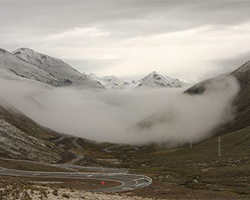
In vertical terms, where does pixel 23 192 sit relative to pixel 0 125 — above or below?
below

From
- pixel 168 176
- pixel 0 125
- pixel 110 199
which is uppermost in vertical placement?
pixel 0 125

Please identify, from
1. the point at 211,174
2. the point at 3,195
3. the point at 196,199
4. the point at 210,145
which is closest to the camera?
the point at 3,195

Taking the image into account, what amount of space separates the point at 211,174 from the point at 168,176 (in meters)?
14.2

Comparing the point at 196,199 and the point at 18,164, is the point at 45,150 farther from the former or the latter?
the point at 196,199

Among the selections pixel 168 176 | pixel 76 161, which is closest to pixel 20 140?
pixel 76 161

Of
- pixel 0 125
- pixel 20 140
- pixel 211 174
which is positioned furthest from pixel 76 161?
pixel 211 174

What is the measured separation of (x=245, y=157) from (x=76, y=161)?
8849 centimetres

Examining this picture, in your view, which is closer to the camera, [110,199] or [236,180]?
[110,199]

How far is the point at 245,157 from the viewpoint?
116 m

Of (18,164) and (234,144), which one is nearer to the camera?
(18,164)

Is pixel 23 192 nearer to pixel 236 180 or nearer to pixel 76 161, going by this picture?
pixel 236 180

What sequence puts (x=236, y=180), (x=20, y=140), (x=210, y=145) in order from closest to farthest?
(x=236, y=180), (x=20, y=140), (x=210, y=145)

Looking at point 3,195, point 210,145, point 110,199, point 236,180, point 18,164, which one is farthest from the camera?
point 210,145

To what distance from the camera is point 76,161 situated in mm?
166750
